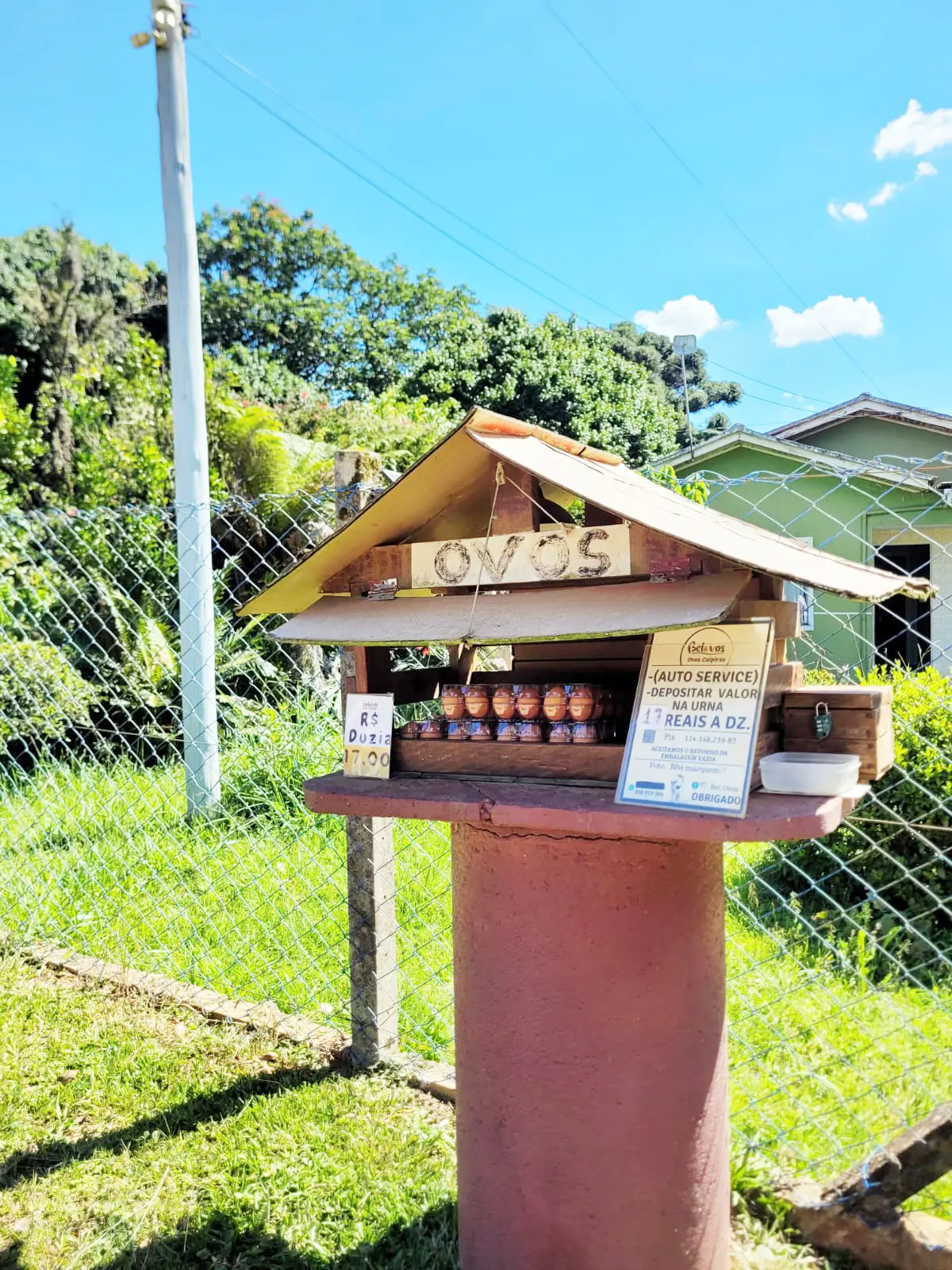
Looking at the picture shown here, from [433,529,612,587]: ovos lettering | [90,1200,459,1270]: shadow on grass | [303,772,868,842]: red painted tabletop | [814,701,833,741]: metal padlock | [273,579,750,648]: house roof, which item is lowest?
[90,1200,459,1270]: shadow on grass

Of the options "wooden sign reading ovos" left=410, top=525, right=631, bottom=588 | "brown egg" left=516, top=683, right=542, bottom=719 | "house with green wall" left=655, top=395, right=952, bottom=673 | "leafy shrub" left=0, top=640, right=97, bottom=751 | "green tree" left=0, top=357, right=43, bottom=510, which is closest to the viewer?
"wooden sign reading ovos" left=410, top=525, right=631, bottom=588

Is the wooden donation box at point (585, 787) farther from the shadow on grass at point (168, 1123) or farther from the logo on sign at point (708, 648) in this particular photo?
the shadow on grass at point (168, 1123)

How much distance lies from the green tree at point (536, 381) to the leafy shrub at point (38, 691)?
1547 cm

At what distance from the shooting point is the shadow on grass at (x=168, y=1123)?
95.3 inches

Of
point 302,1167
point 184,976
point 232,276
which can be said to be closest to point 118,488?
point 184,976

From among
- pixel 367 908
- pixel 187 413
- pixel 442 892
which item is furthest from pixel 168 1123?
pixel 187 413

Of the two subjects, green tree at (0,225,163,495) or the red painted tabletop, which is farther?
green tree at (0,225,163,495)

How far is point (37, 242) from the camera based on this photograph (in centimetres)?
1611

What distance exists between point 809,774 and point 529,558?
0.60 m

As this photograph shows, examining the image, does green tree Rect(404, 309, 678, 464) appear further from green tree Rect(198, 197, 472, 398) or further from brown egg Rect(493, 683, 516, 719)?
brown egg Rect(493, 683, 516, 719)

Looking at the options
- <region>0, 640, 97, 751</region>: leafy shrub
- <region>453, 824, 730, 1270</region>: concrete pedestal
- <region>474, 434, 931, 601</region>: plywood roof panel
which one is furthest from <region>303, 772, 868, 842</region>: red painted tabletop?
<region>0, 640, 97, 751</region>: leafy shrub

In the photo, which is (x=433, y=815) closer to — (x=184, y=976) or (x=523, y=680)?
(x=523, y=680)

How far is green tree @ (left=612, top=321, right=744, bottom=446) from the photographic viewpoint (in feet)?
119

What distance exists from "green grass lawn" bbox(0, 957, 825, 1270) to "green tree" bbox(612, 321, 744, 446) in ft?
105
